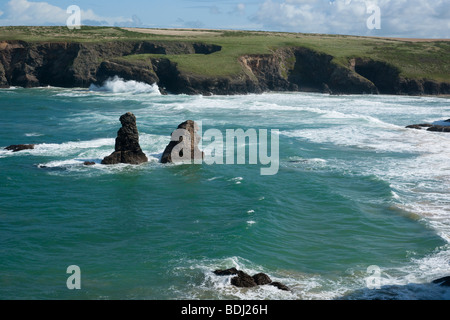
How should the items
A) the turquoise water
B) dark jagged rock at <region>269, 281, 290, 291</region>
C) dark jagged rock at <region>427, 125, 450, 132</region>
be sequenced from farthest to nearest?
dark jagged rock at <region>427, 125, 450, 132</region> → the turquoise water → dark jagged rock at <region>269, 281, 290, 291</region>

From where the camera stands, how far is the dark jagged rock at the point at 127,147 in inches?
1346

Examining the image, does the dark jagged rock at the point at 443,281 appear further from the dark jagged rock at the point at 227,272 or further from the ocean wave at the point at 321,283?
the dark jagged rock at the point at 227,272

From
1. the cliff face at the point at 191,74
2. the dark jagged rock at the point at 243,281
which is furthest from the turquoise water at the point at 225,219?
the cliff face at the point at 191,74

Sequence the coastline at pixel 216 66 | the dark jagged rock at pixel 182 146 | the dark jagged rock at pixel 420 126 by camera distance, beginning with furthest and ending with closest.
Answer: the coastline at pixel 216 66
the dark jagged rock at pixel 420 126
the dark jagged rock at pixel 182 146

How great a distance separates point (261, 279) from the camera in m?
17.3

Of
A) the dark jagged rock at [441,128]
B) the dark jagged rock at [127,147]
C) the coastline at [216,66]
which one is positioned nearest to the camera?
the dark jagged rock at [127,147]

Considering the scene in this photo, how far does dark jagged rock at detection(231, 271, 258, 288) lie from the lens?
1714 centimetres

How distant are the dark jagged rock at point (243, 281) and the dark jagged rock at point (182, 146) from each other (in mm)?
18747

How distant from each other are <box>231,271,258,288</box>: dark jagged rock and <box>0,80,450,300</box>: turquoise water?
0.81 feet

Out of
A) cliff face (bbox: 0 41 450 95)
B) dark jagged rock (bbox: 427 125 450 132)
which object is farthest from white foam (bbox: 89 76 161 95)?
dark jagged rock (bbox: 427 125 450 132)

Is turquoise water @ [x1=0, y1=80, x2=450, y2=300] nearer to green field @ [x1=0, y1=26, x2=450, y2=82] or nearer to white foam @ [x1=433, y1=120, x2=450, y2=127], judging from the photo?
white foam @ [x1=433, y1=120, x2=450, y2=127]

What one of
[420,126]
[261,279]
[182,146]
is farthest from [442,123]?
[261,279]
